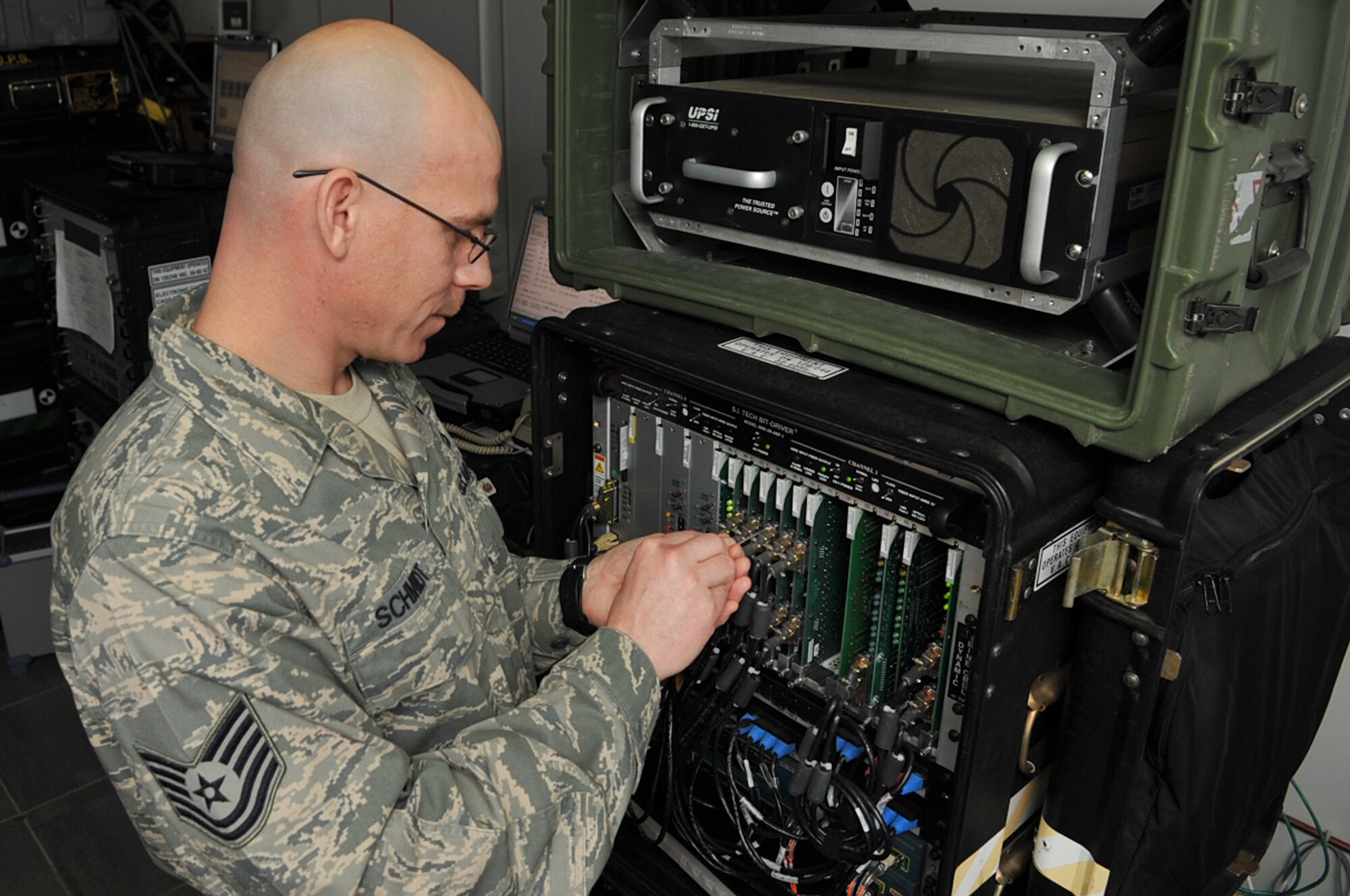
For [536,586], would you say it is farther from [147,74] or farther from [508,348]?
[147,74]

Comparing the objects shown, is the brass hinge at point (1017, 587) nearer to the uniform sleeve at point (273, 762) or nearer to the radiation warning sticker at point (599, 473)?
the uniform sleeve at point (273, 762)

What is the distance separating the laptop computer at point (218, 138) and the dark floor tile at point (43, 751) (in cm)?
139

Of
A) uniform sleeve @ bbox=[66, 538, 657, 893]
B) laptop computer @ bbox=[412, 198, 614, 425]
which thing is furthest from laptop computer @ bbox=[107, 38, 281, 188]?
uniform sleeve @ bbox=[66, 538, 657, 893]

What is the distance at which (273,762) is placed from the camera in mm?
892

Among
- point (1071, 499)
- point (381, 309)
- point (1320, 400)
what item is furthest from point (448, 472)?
point (1320, 400)

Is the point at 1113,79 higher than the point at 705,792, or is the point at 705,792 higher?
the point at 1113,79

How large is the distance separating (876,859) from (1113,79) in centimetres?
88

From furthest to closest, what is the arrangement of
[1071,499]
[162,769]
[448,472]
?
[448,472]
[1071,499]
[162,769]

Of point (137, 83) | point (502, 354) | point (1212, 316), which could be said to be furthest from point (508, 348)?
point (1212, 316)

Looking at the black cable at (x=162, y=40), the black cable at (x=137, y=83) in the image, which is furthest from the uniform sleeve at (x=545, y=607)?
the black cable at (x=162, y=40)

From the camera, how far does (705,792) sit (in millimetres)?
1570

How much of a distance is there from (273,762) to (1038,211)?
33.2 inches

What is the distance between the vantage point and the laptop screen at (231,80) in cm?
293

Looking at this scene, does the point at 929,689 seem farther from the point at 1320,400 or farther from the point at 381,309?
the point at 381,309
